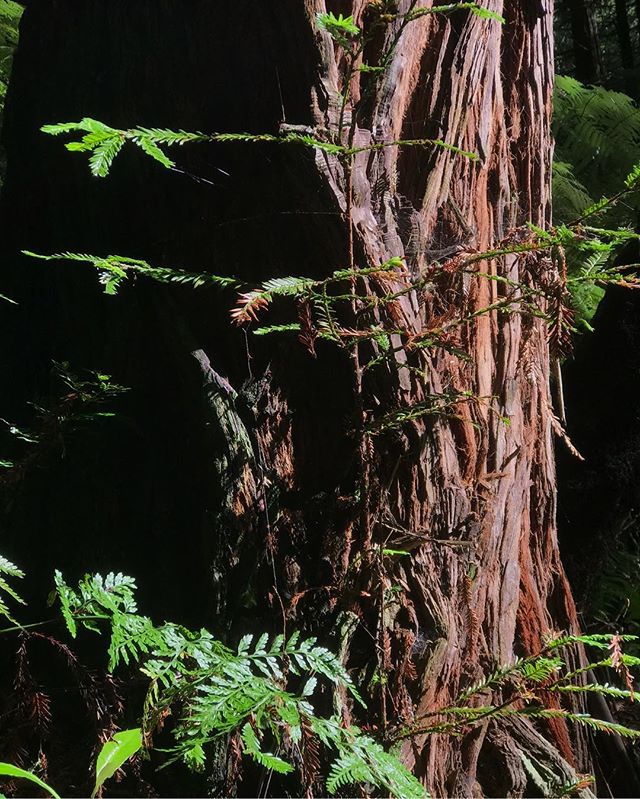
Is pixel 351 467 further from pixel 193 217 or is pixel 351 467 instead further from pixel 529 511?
pixel 193 217

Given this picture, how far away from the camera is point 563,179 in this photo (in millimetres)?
4422

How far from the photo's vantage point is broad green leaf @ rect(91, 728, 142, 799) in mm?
1319

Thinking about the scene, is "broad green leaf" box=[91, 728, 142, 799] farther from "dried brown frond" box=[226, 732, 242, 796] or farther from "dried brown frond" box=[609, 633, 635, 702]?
"dried brown frond" box=[609, 633, 635, 702]

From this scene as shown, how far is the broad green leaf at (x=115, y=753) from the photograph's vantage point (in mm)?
1319

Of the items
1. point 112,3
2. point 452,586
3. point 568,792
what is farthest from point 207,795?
point 112,3

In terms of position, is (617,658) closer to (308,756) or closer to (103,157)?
(308,756)

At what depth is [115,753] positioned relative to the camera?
136cm

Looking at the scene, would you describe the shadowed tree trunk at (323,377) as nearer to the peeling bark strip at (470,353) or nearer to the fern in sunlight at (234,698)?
the peeling bark strip at (470,353)

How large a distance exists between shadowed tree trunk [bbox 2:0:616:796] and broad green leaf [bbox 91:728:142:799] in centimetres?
37

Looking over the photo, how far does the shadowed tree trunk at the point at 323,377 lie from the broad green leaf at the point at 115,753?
0.37 meters

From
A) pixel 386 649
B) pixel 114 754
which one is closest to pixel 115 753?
pixel 114 754

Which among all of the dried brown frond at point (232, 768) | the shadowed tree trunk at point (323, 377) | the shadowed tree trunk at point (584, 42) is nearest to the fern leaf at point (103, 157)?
the shadowed tree trunk at point (323, 377)

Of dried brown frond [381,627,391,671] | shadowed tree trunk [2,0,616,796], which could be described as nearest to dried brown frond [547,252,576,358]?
shadowed tree trunk [2,0,616,796]

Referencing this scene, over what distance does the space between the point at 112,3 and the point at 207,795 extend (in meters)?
2.22
